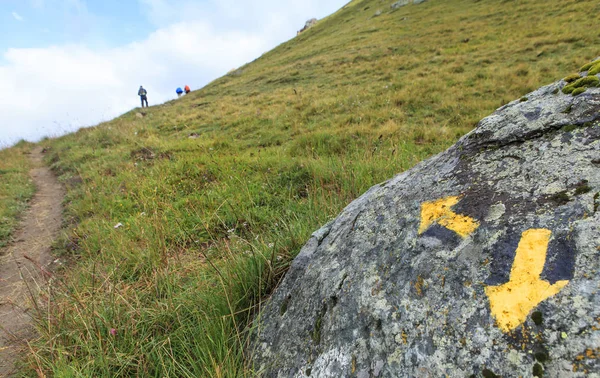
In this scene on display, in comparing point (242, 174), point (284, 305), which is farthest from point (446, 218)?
point (242, 174)

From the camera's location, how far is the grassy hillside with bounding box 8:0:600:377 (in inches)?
94.1

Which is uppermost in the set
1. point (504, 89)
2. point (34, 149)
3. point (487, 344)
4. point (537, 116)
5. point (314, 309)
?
point (34, 149)

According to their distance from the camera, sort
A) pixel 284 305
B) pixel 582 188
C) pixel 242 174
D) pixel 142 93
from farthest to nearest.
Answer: pixel 142 93 → pixel 242 174 → pixel 284 305 → pixel 582 188

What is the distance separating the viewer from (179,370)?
6.64 feet

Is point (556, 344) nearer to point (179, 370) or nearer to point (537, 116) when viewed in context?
point (537, 116)

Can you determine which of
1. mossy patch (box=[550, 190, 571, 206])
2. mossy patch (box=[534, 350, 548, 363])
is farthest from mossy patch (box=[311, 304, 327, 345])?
mossy patch (box=[550, 190, 571, 206])

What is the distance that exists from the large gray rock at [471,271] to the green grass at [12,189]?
7.46 meters

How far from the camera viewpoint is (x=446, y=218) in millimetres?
1740

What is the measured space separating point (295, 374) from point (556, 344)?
124 centimetres

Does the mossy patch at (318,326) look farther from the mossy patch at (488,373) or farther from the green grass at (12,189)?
the green grass at (12,189)

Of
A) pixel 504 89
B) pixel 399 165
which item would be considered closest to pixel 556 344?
pixel 399 165

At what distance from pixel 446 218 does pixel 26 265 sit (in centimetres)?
642

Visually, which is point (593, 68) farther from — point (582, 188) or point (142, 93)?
point (142, 93)

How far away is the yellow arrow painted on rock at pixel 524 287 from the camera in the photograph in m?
1.18
